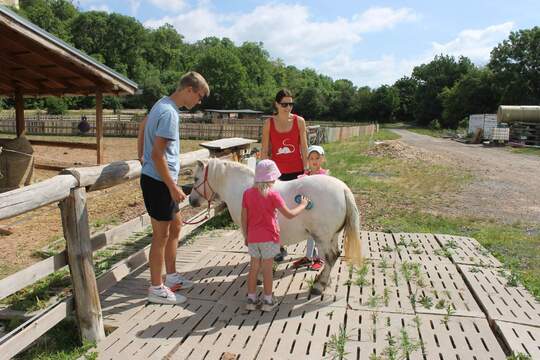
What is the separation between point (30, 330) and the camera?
2.98 meters

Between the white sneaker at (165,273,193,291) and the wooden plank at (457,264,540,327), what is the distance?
2919mm

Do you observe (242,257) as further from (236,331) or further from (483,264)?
(483,264)

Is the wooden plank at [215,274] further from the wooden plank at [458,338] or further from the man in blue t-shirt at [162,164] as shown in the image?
the wooden plank at [458,338]

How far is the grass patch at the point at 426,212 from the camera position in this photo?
19.8 feet

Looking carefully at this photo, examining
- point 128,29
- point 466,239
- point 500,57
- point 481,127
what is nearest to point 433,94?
point 500,57

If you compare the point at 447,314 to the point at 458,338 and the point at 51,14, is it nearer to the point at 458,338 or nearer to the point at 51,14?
the point at 458,338

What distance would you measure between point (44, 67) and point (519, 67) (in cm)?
5524

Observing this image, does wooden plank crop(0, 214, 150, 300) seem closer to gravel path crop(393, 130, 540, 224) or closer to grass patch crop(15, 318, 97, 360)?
grass patch crop(15, 318, 97, 360)

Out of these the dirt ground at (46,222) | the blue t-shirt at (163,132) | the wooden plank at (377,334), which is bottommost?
the dirt ground at (46,222)

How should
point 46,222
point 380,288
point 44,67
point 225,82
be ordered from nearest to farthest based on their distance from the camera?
point 380,288
point 46,222
point 44,67
point 225,82

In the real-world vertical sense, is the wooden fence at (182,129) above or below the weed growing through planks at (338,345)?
above

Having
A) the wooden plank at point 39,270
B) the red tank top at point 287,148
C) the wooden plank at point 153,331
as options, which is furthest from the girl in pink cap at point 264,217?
the wooden plank at point 39,270

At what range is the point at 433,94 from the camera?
6781cm

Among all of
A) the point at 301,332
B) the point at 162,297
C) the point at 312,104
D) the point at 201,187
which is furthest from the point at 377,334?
the point at 312,104
